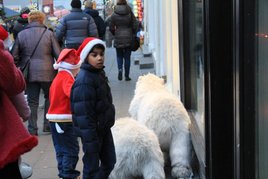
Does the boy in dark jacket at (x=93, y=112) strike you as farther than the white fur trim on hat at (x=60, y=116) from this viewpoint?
No

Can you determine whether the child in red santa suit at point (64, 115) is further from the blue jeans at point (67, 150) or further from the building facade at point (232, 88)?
the building facade at point (232, 88)

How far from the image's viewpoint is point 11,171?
10.7 ft

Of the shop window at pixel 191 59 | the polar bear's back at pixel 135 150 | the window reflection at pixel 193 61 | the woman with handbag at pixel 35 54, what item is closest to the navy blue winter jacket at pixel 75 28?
the woman with handbag at pixel 35 54

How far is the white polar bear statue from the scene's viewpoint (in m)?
4.93

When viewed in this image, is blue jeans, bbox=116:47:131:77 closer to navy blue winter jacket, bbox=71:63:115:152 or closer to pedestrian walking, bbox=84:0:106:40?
pedestrian walking, bbox=84:0:106:40

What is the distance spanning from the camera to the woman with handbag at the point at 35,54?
741 centimetres

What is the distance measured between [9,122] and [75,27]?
6598mm

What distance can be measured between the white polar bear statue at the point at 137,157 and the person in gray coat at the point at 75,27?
4847 millimetres

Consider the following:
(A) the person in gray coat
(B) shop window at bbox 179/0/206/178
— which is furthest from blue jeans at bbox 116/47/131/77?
(B) shop window at bbox 179/0/206/178

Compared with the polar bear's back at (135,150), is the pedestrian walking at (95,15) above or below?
above

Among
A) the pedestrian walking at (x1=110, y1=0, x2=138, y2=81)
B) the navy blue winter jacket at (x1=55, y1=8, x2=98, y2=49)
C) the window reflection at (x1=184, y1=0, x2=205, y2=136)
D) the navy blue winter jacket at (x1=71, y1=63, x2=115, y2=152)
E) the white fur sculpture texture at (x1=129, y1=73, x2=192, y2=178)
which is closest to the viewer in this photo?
the navy blue winter jacket at (x1=71, y1=63, x2=115, y2=152)

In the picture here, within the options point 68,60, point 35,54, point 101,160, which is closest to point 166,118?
point 101,160
